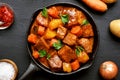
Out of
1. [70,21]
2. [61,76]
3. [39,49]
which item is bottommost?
[61,76]

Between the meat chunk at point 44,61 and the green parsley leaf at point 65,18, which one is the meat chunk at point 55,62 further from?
the green parsley leaf at point 65,18

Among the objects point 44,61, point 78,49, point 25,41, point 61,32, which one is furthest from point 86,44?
point 25,41

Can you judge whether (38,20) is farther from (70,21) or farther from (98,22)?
(98,22)

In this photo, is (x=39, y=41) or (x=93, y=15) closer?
(x=39, y=41)

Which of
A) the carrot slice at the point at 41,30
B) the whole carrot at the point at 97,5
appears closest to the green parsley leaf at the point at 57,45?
the carrot slice at the point at 41,30

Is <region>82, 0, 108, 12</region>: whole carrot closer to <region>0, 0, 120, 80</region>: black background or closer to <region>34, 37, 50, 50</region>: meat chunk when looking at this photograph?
<region>0, 0, 120, 80</region>: black background

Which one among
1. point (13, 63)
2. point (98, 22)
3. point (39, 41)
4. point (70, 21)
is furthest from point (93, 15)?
point (13, 63)

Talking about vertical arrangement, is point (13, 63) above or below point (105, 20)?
below
